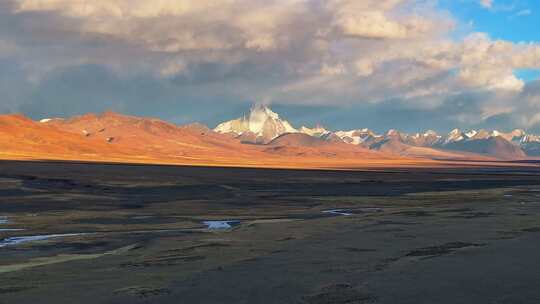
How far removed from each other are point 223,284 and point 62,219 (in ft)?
61.7

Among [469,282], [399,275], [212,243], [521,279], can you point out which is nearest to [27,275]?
[212,243]

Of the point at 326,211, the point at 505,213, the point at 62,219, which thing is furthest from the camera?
the point at 326,211

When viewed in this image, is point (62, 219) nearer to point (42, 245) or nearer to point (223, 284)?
point (42, 245)

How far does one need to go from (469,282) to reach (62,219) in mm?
22421

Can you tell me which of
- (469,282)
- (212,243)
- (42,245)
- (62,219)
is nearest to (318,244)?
(212,243)

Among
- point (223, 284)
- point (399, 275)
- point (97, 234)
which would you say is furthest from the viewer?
point (97, 234)

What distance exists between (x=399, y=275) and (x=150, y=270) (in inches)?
266

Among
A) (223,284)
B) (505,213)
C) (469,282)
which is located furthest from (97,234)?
(505,213)

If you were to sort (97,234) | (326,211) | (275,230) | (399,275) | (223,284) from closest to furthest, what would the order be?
(223,284) < (399,275) < (97,234) < (275,230) < (326,211)

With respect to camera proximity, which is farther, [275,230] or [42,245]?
[275,230]

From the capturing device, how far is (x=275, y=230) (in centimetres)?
2775

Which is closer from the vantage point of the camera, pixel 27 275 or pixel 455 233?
pixel 27 275

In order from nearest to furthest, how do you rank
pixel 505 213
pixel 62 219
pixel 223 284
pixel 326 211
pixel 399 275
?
pixel 223 284 → pixel 399 275 → pixel 62 219 → pixel 505 213 → pixel 326 211

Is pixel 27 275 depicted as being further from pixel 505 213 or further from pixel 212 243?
pixel 505 213
